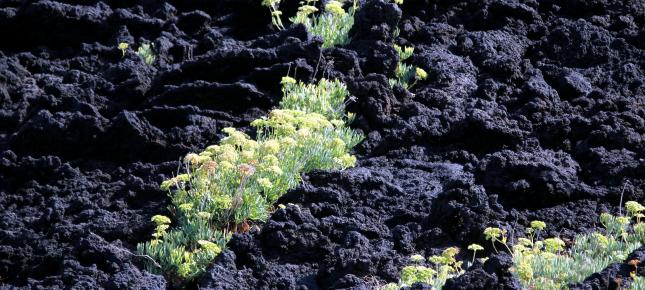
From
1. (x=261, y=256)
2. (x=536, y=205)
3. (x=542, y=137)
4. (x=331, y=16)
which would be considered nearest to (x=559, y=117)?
(x=542, y=137)

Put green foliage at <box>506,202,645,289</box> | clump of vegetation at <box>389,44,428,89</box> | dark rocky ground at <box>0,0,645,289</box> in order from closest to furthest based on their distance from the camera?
green foliage at <box>506,202,645,289</box>
dark rocky ground at <box>0,0,645,289</box>
clump of vegetation at <box>389,44,428,89</box>

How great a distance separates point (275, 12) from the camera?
9.96 meters

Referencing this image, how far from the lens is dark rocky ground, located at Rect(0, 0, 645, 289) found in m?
7.10

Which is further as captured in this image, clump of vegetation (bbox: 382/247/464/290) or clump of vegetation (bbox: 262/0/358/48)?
clump of vegetation (bbox: 262/0/358/48)

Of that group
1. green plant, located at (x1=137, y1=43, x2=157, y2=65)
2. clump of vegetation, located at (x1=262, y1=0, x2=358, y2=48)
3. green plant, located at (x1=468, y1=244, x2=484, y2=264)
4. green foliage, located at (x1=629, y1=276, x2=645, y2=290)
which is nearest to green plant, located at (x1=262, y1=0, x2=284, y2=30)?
clump of vegetation, located at (x1=262, y1=0, x2=358, y2=48)

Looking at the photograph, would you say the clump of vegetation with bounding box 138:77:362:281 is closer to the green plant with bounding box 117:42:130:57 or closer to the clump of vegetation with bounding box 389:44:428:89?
the clump of vegetation with bounding box 389:44:428:89

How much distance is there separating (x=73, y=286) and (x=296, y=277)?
1266 millimetres

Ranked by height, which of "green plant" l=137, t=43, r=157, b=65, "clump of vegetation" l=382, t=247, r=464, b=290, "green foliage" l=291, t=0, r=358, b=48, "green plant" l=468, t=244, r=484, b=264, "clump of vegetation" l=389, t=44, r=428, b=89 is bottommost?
"clump of vegetation" l=382, t=247, r=464, b=290

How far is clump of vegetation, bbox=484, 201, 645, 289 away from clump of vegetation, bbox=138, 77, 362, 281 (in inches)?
56.1

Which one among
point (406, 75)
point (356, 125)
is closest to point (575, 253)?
point (356, 125)

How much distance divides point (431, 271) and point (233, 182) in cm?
175

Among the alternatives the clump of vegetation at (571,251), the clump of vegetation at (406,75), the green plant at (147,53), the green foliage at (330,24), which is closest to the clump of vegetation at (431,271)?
the clump of vegetation at (571,251)

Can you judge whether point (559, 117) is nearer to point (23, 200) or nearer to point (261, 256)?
point (261, 256)

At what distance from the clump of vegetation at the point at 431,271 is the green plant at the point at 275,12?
3.64 metres
